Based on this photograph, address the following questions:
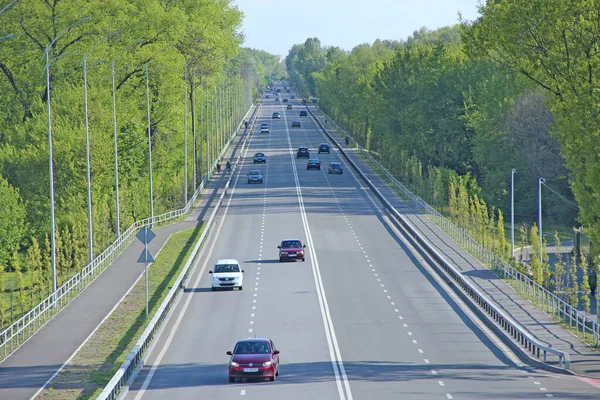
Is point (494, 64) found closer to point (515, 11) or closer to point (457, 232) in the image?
point (457, 232)

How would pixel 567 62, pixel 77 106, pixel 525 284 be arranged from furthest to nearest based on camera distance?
pixel 77 106 → pixel 525 284 → pixel 567 62

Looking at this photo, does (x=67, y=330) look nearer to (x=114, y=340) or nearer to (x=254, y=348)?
(x=114, y=340)

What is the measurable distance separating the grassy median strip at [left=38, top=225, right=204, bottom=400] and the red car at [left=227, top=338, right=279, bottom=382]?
11.5 feet

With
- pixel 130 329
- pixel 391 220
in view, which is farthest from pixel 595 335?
pixel 391 220

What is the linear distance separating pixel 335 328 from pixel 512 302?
27.0ft

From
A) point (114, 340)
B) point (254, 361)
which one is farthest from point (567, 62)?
point (114, 340)

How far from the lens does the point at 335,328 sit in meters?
41.8

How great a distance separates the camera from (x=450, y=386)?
31234mm

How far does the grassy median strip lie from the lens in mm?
30909

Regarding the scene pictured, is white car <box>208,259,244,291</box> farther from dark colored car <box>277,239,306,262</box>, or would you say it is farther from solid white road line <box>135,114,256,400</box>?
dark colored car <box>277,239,306,262</box>

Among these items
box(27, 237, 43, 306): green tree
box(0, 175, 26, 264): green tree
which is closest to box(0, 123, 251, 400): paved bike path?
box(27, 237, 43, 306): green tree

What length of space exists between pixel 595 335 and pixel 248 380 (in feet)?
39.3

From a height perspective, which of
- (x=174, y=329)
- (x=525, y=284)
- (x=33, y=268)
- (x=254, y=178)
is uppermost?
(x=525, y=284)

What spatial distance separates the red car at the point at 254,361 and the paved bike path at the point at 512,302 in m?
8.67
